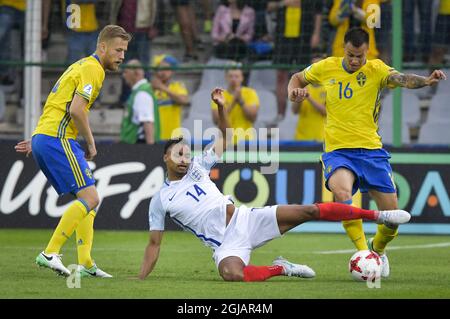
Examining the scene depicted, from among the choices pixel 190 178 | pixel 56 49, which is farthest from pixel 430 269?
pixel 56 49

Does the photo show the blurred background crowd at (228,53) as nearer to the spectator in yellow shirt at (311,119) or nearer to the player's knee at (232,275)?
the spectator in yellow shirt at (311,119)

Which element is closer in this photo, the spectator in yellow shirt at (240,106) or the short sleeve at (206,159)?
the short sleeve at (206,159)

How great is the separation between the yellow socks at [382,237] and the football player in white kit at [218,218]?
108 cm

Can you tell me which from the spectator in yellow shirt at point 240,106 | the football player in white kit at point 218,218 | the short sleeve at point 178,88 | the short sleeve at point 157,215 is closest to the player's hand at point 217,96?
the football player in white kit at point 218,218

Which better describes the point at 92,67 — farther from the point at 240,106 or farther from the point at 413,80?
the point at 240,106

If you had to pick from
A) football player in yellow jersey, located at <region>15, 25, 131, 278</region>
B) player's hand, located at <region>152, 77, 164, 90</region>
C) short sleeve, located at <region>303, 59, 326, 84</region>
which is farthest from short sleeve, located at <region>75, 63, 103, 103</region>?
player's hand, located at <region>152, 77, 164, 90</region>

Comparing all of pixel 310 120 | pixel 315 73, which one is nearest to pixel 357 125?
pixel 315 73

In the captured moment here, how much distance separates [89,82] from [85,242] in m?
1.40

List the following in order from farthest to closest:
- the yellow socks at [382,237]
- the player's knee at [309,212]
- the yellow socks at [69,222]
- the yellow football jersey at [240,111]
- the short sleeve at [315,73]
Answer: the yellow football jersey at [240,111] → the short sleeve at [315,73] → the yellow socks at [382,237] → the yellow socks at [69,222] → the player's knee at [309,212]

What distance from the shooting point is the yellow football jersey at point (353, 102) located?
1035cm

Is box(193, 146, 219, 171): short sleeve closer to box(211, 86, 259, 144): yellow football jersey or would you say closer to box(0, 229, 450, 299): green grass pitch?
box(0, 229, 450, 299): green grass pitch

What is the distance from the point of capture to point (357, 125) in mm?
10375

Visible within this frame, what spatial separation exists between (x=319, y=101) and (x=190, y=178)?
283 inches
